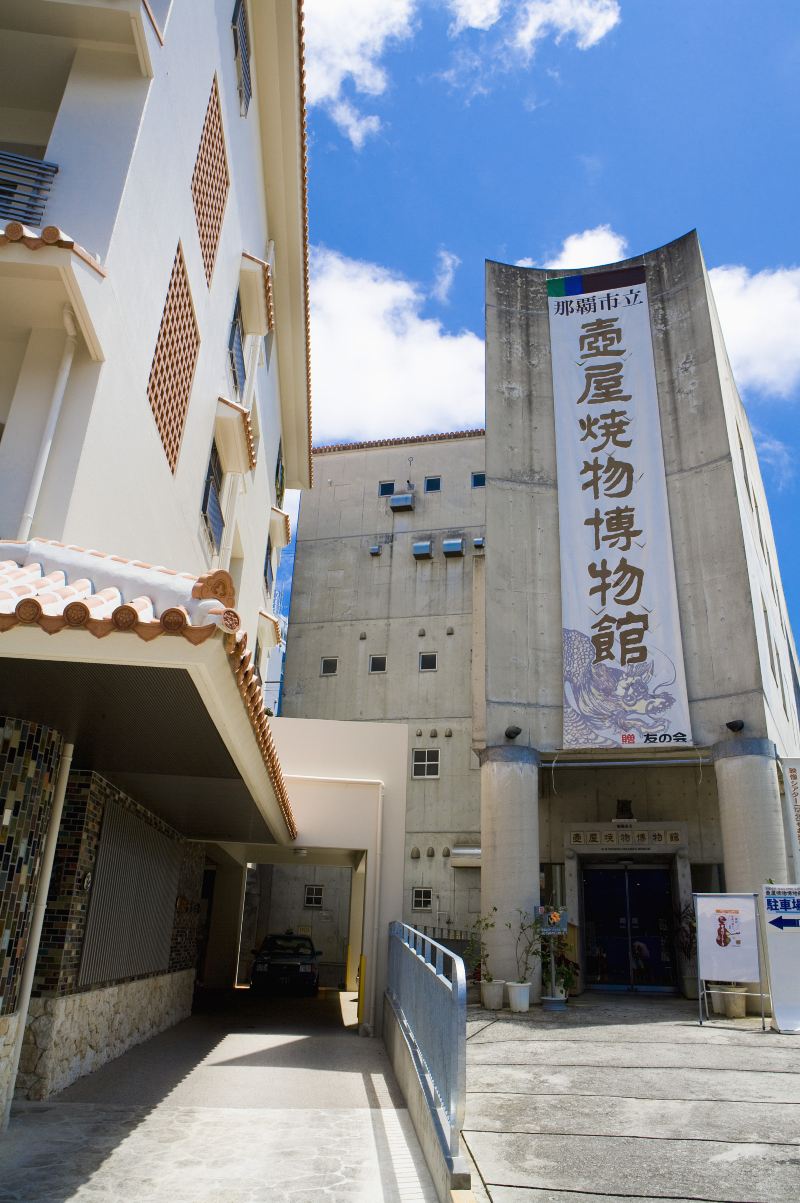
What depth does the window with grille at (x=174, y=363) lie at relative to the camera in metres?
9.20

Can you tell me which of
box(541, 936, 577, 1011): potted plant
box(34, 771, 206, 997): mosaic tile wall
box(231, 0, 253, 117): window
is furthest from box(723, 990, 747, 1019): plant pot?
box(231, 0, 253, 117): window

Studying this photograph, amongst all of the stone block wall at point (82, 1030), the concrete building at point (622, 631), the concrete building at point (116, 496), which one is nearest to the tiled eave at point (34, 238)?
the concrete building at point (116, 496)

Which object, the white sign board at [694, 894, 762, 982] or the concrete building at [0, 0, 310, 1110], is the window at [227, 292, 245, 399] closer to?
the concrete building at [0, 0, 310, 1110]

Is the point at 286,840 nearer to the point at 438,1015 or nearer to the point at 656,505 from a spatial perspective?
the point at 438,1015

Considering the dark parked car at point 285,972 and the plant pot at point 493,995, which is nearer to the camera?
the plant pot at point 493,995

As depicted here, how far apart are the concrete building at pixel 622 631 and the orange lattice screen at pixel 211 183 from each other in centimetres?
1037

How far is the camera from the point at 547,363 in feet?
72.0

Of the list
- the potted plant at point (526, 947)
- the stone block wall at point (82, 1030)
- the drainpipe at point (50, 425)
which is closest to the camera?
the drainpipe at point (50, 425)

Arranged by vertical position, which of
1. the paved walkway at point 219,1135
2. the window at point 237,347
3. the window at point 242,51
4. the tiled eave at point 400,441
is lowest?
the paved walkway at point 219,1135

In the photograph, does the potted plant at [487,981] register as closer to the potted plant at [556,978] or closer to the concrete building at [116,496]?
the potted plant at [556,978]

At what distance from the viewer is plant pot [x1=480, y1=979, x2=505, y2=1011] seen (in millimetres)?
16438

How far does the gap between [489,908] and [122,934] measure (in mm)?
8837

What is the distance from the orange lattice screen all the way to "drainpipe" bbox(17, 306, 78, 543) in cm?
385

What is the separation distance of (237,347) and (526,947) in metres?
12.3
